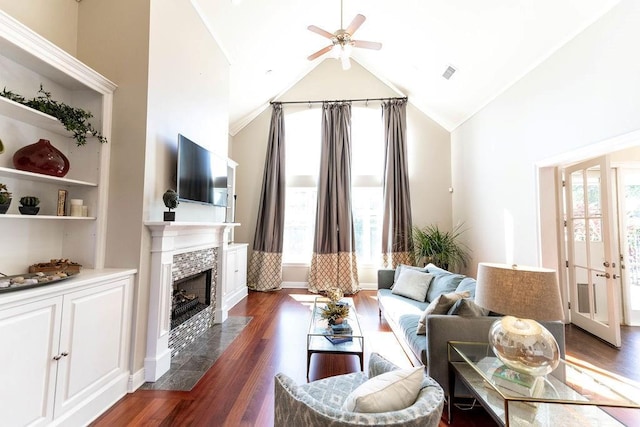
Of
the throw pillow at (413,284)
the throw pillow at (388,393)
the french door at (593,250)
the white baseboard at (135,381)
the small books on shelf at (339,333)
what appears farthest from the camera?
the throw pillow at (413,284)

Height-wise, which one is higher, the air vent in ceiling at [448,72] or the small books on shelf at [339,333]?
the air vent in ceiling at [448,72]

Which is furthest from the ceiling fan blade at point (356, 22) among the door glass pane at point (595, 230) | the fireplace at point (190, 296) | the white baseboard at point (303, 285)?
the white baseboard at point (303, 285)

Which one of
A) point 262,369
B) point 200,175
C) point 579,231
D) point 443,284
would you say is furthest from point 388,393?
point 579,231

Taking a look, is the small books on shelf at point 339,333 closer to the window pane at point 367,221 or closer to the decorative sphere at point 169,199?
the decorative sphere at point 169,199

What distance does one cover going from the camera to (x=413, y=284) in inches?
133

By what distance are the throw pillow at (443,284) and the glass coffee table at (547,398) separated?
3.61ft

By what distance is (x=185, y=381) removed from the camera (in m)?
2.26

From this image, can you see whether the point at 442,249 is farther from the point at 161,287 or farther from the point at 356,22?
the point at 161,287

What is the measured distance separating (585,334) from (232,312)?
4.60 m

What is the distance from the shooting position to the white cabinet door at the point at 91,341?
1668 millimetres

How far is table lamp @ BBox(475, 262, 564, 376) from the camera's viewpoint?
4.46 ft

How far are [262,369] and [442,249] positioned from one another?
12.4ft

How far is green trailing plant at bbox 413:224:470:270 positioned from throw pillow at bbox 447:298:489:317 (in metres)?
2.97

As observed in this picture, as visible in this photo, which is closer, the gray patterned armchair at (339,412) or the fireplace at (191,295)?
the gray patterned armchair at (339,412)
